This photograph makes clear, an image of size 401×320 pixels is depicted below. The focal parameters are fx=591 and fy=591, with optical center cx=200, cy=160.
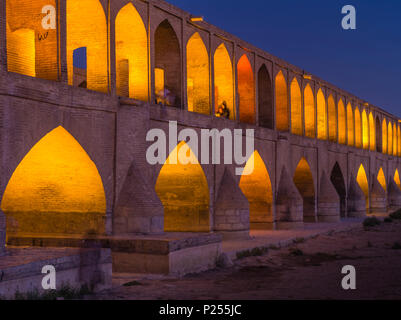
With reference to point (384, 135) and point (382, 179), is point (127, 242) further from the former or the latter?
point (384, 135)

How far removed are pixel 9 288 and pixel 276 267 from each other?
5927mm

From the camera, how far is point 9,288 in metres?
6.85

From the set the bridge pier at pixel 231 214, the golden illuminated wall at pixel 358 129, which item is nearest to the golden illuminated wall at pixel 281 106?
the bridge pier at pixel 231 214

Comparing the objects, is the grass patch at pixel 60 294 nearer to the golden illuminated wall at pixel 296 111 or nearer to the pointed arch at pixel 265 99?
the pointed arch at pixel 265 99

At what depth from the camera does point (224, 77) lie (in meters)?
16.6

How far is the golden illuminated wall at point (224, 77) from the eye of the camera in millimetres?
16438

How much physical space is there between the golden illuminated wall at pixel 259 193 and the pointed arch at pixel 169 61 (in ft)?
14.4

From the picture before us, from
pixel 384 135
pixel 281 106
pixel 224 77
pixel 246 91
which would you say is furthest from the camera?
pixel 384 135

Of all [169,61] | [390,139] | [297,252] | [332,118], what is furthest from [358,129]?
[169,61]

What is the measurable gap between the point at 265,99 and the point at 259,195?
325cm

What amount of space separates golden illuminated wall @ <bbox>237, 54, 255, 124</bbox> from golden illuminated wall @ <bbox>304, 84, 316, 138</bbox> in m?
5.15

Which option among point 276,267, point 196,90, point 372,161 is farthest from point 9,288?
point 372,161

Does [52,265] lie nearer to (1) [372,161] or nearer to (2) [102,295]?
(2) [102,295]

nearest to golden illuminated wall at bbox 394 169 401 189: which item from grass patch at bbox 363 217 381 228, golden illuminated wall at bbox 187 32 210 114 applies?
grass patch at bbox 363 217 381 228
